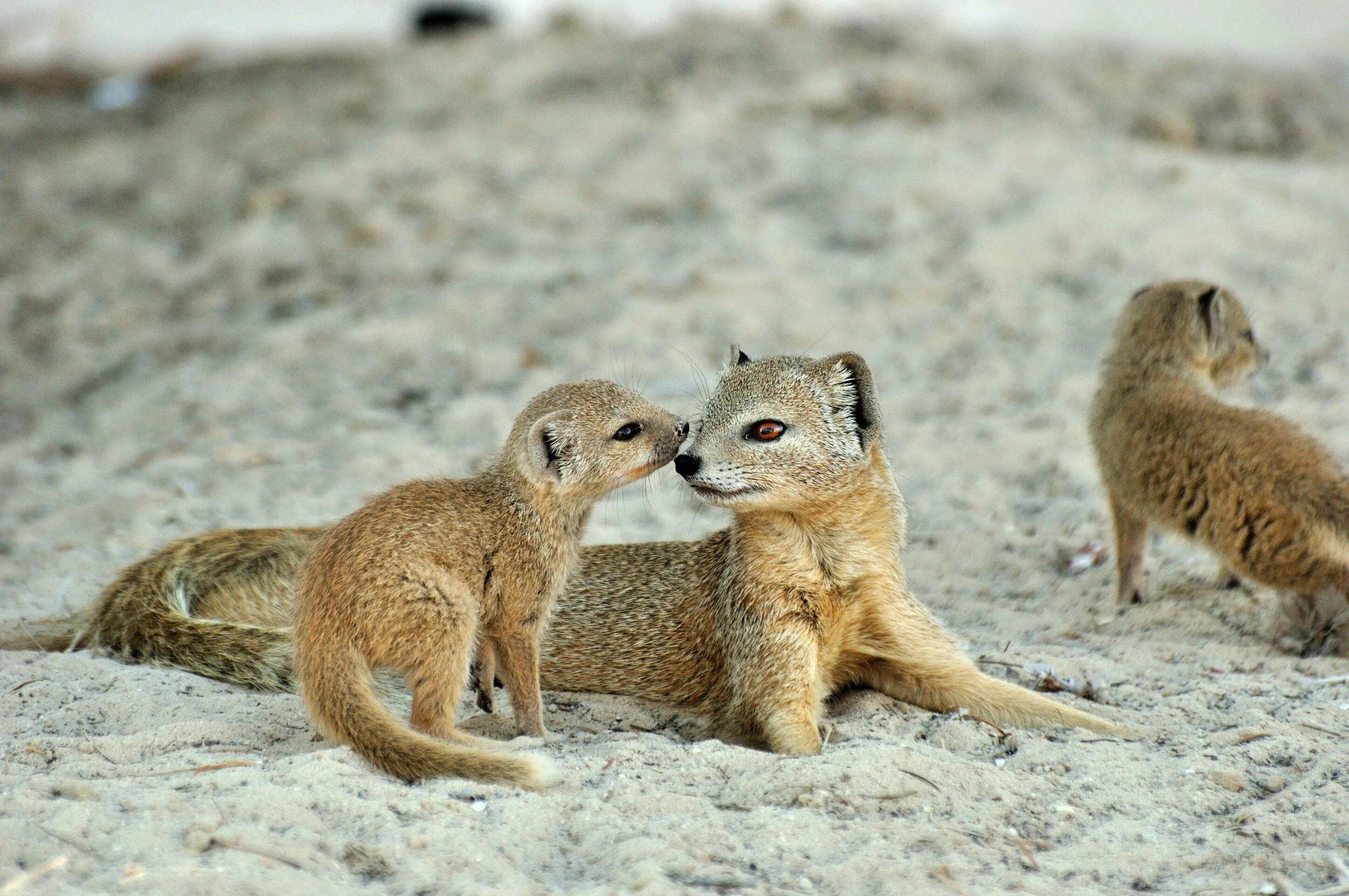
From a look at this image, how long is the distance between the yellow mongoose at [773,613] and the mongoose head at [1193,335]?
69.8 inches

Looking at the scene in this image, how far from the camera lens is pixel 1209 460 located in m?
4.93

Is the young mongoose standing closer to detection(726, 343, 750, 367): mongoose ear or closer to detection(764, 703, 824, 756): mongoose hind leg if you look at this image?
detection(726, 343, 750, 367): mongoose ear

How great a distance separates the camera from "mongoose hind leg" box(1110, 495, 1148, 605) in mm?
5375

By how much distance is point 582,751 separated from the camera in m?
3.87

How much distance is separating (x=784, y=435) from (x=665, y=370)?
3.18 metres

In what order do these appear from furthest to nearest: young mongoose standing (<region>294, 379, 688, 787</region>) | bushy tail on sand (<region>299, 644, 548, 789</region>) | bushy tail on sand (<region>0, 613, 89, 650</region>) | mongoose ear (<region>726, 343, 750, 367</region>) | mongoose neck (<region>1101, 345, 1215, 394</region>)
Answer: mongoose neck (<region>1101, 345, 1215, 394</region>) < bushy tail on sand (<region>0, 613, 89, 650</region>) < mongoose ear (<region>726, 343, 750, 367</region>) < young mongoose standing (<region>294, 379, 688, 787</region>) < bushy tail on sand (<region>299, 644, 548, 789</region>)

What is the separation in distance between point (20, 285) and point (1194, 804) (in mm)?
7938

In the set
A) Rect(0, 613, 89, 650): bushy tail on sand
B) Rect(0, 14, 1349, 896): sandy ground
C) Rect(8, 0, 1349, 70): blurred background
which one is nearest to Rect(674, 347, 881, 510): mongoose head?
Rect(0, 14, 1349, 896): sandy ground

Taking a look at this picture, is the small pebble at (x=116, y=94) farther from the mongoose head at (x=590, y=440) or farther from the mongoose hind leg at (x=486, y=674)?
the mongoose hind leg at (x=486, y=674)

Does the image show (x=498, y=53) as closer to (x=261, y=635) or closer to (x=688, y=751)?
(x=261, y=635)

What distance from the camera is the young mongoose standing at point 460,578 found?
11.7 feet

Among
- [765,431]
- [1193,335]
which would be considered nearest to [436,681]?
[765,431]

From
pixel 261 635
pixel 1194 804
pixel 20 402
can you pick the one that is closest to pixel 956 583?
pixel 1194 804

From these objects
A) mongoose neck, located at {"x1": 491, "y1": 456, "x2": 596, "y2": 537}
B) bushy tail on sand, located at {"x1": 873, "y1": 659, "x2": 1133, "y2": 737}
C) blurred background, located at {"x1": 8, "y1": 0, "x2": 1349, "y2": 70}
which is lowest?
bushy tail on sand, located at {"x1": 873, "y1": 659, "x2": 1133, "y2": 737}
